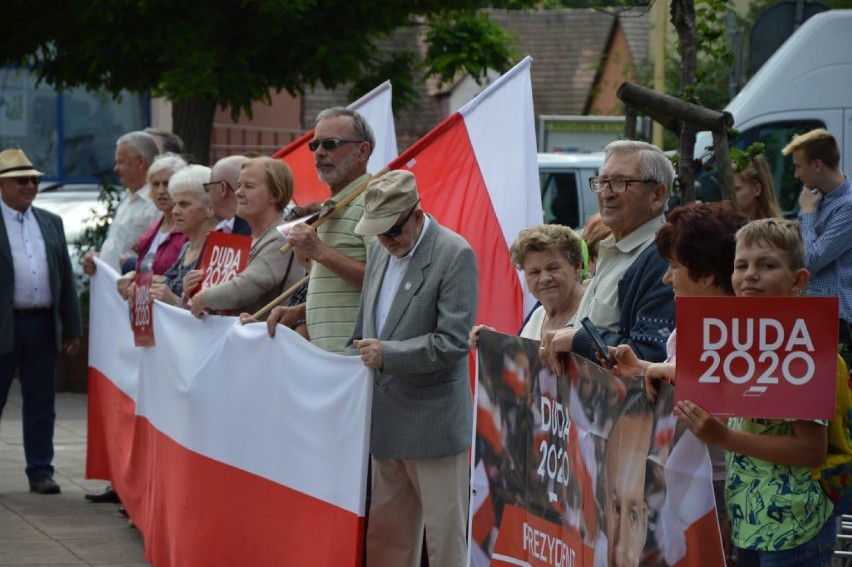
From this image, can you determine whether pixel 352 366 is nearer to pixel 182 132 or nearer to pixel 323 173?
pixel 323 173

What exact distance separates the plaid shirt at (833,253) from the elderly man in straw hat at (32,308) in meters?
4.78

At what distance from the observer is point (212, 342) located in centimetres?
737

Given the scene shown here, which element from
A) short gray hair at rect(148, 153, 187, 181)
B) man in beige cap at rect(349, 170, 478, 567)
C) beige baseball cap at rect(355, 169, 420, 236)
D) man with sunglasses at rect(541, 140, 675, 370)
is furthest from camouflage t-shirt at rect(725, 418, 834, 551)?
short gray hair at rect(148, 153, 187, 181)

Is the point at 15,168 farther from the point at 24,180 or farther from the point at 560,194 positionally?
the point at 560,194

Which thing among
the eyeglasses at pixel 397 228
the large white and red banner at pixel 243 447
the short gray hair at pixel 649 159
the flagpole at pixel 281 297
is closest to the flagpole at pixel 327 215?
the flagpole at pixel 281 297

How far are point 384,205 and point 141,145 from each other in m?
5.12

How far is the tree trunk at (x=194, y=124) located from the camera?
637 inches

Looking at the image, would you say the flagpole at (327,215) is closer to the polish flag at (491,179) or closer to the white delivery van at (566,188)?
the polish flag at (491,179)

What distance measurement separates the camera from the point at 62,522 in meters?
9.14

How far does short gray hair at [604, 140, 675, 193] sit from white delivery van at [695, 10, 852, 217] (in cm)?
731

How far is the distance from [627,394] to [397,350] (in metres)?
1.54

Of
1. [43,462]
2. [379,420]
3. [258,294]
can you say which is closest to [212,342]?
[258,294]

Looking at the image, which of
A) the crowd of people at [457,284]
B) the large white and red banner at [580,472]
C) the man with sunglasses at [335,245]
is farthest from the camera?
the man with sunglasses at [335,245]

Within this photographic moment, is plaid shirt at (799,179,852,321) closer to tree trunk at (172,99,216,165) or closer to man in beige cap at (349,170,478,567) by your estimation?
man in beige cap at (349,170,478,567)
